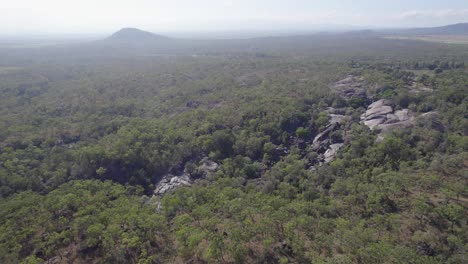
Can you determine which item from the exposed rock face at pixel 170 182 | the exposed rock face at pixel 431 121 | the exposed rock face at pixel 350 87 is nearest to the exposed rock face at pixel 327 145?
Result: the exposed rock face at pixel 431 121

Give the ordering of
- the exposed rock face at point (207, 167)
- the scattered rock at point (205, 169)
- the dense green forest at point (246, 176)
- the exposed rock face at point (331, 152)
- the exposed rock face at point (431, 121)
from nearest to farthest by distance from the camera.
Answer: the dense green forest at point (246, 176) < the exposed rock face at point (431, 121) < the exposed rock face at point (331, 152) < the scattered rock at point (205, 169) < the exposed rock face at point (207, 167)

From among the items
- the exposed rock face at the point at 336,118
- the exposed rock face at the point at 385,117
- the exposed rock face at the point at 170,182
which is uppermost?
the exposed rock face at the point at 385,117

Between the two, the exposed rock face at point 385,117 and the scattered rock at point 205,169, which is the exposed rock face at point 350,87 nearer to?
the exposed rock face at point 385,117

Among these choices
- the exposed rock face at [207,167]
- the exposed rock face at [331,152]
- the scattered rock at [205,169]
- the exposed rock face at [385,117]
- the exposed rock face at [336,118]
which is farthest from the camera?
the exposed rock face at [336,118]

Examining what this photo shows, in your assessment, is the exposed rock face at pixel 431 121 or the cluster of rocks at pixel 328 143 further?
the cluster of rocks at pixel 328 143

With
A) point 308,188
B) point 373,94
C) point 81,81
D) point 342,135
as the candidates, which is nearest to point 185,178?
point 308,188

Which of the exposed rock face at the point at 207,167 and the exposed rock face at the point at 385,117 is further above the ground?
the exposed rock face at the point at 385,117

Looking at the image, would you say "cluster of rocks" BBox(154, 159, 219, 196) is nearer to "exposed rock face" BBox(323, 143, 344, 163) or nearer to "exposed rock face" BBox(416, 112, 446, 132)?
"exposed rock face" BBox(323, 143, 344, 163)
